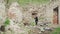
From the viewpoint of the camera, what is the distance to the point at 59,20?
8.30 meters

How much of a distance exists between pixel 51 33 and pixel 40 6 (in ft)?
4.05

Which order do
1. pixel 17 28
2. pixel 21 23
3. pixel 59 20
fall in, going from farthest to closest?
pixel 59 20 → pixel 21 23 → pixel 17 28

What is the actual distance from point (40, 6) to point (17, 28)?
4.59ft

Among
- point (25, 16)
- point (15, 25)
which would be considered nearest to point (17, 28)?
point (15, 25)

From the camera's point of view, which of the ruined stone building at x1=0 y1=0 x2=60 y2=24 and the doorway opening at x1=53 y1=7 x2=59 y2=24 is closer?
the ruined stone building at x1=0 y1=0 x2=60 y2=24

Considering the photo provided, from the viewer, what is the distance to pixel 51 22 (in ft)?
26.3

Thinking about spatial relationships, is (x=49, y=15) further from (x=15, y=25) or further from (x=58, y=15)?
(x=15, y=25)

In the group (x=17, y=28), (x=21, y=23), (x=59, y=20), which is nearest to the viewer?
Answer: (x=17, y=28)

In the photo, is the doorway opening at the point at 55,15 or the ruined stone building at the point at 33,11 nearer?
the ruined stone building at the point at 33,11

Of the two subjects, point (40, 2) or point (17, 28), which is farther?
point (40, 2)

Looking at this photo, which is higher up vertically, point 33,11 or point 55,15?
point 33,11

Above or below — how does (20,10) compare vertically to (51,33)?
above

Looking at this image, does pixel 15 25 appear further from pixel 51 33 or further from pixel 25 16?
pixel 51 33

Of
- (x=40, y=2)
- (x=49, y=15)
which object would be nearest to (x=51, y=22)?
(x=49, y=15)
